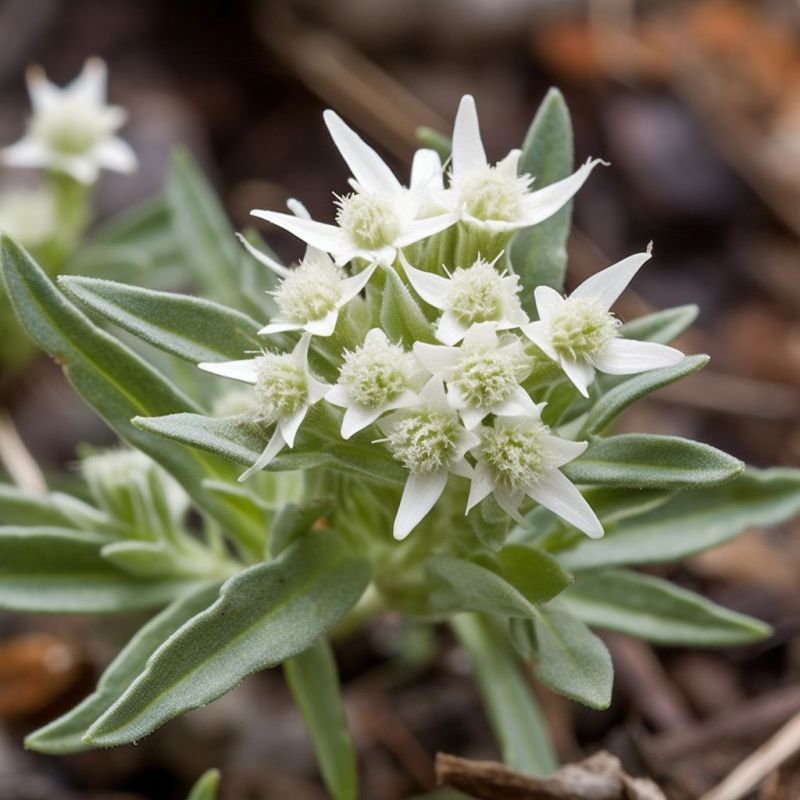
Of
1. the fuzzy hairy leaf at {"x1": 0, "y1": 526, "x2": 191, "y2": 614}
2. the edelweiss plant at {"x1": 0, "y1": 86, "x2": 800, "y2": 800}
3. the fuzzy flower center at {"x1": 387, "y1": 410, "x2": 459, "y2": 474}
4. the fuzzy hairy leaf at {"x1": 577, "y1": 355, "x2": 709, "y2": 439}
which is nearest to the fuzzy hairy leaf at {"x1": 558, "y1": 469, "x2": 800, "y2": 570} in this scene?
the edelweiss plant at {"x1": 0, "y1": 86, "x2": 800, "y2": 800}

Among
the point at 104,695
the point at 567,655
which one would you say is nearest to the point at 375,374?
the point at 567,655

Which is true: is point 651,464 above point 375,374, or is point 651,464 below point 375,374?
below

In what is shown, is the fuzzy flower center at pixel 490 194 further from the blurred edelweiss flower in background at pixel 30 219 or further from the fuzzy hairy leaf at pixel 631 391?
the blurred edelweiss flower in background at pixel 30 219

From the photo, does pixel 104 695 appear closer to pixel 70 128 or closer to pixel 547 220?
pixel 547 220

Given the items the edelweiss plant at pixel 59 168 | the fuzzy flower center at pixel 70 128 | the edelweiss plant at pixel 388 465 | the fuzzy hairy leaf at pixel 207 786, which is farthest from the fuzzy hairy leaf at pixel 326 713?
the fuzzy flower center at pixel 70 128

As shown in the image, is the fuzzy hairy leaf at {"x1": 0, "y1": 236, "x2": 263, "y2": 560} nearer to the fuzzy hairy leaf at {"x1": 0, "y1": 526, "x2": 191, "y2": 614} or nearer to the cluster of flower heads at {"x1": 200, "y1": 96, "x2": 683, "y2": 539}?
the fuzzy hairy leaf at {"x1": 0, "y1": 526, "x2": 191, "y2": 614}
